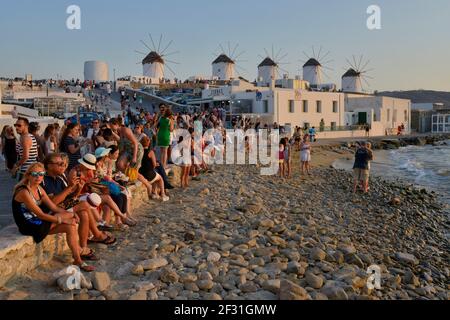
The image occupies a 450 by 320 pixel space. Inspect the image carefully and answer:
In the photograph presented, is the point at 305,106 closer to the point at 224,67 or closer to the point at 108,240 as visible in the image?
the point at 224,67

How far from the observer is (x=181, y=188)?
9.77 m

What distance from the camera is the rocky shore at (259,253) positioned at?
4.43m

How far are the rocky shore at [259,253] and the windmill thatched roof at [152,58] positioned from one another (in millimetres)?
62855

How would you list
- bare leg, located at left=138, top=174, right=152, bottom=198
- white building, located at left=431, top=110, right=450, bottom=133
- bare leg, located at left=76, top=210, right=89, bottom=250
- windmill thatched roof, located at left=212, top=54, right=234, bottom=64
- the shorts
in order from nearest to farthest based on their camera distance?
bare leg, located at left=76, top=210, right=89, bottom=250 → bare leg, located at left=138, top=174, right=152, bottom=198 → the shorts → white building, located at left=431, top=110, right=450, bottom=133 → windmill thatched roof, located at left=212, top=54, right=234, bottom=64

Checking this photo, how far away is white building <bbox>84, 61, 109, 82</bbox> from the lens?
219ft

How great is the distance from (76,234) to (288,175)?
34.8 ft

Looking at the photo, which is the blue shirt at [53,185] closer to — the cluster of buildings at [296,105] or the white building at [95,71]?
the cluster of buildings at [296,105]

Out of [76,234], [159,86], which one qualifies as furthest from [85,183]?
[159,86]

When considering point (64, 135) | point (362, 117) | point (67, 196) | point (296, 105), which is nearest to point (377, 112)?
point (362, 117)

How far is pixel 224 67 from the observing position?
226ft

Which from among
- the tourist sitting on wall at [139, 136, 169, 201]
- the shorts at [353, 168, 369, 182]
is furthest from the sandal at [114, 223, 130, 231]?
the shorts at [353, 168, 369, 182]

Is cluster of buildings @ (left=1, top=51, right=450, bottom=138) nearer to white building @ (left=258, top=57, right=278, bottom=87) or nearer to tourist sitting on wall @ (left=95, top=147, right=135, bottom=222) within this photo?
white building @ (left=258, top=57, right=278, bottom=87)

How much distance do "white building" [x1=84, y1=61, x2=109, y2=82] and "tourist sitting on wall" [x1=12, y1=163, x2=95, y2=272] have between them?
2553 inches

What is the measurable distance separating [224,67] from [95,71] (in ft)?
63.5
